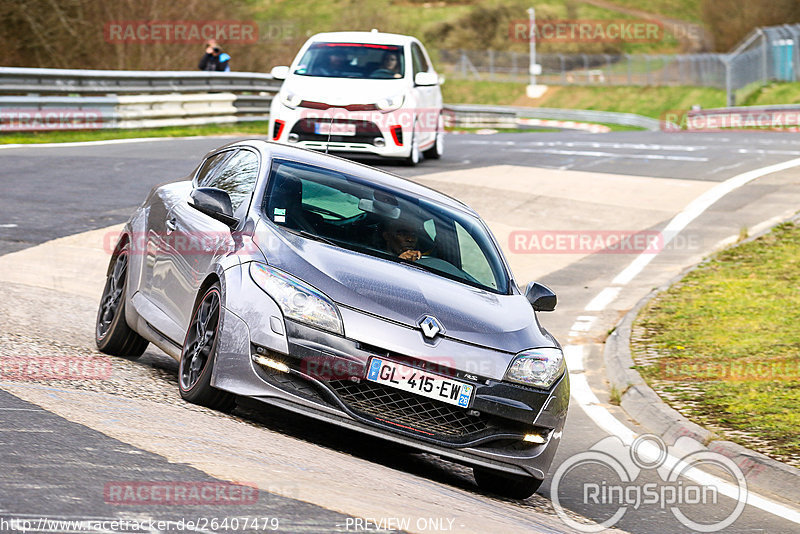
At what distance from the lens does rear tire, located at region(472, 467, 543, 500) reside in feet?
21.0

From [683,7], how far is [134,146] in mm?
114785

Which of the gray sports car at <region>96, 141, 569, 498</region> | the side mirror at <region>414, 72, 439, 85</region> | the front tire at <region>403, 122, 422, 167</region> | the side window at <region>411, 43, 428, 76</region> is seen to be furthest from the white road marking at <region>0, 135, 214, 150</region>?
the gray sports car at <region>96, 141, 569, 498</region>

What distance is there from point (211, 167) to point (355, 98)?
9.62 metres

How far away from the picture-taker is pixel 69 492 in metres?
4.59

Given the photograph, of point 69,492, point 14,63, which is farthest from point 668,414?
point 14,63

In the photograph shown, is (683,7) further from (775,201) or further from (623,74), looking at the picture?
(775,201)

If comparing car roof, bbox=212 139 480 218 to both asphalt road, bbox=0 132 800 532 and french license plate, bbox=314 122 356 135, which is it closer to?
asphalt road, bbox=0 132 800 532

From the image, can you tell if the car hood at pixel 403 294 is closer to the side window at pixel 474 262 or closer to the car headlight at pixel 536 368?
the car headlight at pixel 536 368

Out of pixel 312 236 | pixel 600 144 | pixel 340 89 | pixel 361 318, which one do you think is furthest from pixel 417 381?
pixel 600 144

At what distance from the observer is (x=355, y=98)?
57.9 feet

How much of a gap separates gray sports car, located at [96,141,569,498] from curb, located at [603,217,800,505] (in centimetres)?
150

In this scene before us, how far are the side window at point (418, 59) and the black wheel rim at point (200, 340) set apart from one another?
12.8m

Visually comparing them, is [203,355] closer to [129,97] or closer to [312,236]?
[312,236]

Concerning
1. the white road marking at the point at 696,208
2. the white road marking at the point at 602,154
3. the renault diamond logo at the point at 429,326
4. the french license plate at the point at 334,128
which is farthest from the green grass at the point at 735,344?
the white road marking at the point at 602,154
